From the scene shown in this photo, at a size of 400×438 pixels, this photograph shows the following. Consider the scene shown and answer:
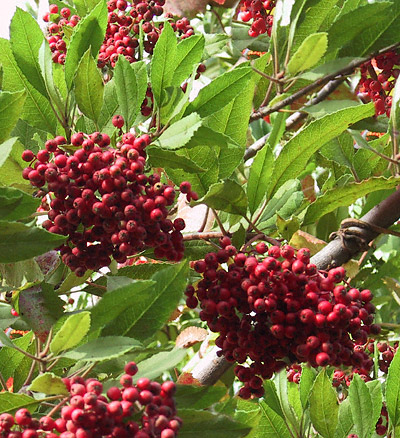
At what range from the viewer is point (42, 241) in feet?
4.15

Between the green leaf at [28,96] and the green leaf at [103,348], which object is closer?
the green leaf at [103,348]

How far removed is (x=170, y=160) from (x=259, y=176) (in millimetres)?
234

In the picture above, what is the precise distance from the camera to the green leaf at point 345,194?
1.59 meters

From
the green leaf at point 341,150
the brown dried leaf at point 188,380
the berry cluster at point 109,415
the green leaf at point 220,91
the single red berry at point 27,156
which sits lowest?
the brown dried leaf at point 188,380

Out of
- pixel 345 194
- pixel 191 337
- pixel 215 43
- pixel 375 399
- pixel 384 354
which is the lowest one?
pixel 384 354

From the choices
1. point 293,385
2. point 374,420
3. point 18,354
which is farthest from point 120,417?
point 293,385

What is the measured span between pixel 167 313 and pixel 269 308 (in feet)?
0.69

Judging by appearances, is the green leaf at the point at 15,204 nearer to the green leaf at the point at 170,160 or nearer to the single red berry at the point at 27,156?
the single red berry at the point at 27,156

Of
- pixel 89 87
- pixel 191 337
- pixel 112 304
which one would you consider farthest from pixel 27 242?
pixel 191 337

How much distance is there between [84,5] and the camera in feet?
7.58

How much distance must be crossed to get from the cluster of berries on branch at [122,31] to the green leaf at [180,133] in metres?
0.63

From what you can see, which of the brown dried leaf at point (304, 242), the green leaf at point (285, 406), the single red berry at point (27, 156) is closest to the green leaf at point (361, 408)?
the green leaf at point (285, 406)

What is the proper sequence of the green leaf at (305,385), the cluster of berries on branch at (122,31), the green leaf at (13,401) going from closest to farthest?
the green leaf at (13,401)
the green leaf at (305,385)
the cluster of berries on branch at (122,31)

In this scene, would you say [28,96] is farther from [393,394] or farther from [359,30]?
[393,394]
